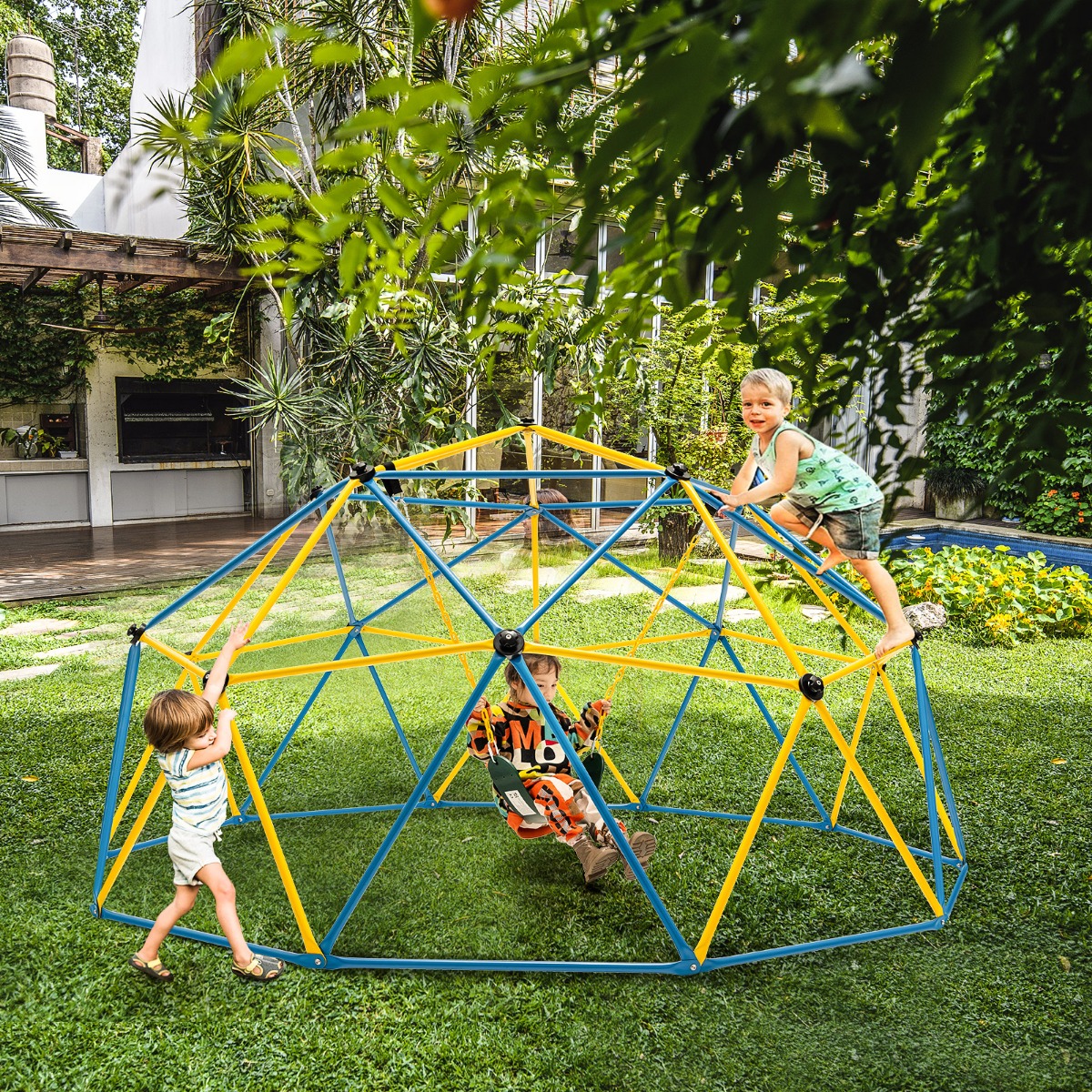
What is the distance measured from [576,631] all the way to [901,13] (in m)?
6.84

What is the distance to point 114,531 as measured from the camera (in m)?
12.5

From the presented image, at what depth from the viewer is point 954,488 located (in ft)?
38.8

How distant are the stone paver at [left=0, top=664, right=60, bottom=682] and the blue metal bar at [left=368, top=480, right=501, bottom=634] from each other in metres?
4.05

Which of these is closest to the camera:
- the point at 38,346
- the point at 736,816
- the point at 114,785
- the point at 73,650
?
the point at 114,785

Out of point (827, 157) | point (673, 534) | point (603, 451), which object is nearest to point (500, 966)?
point (603, 451)

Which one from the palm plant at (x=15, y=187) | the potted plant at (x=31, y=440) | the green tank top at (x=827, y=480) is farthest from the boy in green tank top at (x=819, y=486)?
the potted plant at (x=31, y=440)

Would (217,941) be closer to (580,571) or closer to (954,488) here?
(580,571)

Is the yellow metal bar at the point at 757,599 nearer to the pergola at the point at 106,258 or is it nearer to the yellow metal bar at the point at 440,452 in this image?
the yellow metal bar at the point at 440,452

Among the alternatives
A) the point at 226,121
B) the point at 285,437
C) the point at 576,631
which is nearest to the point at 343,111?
the point at 226,121

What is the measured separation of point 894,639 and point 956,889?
982 mm

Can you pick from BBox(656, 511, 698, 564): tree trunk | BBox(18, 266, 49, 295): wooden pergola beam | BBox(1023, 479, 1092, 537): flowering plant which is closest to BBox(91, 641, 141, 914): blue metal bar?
BBox(656, 511, 698, 564): tree trunk

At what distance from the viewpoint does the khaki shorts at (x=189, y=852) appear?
2.94m

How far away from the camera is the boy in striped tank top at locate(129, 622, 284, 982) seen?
2.90 metres

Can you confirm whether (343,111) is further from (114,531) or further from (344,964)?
(344,964)
